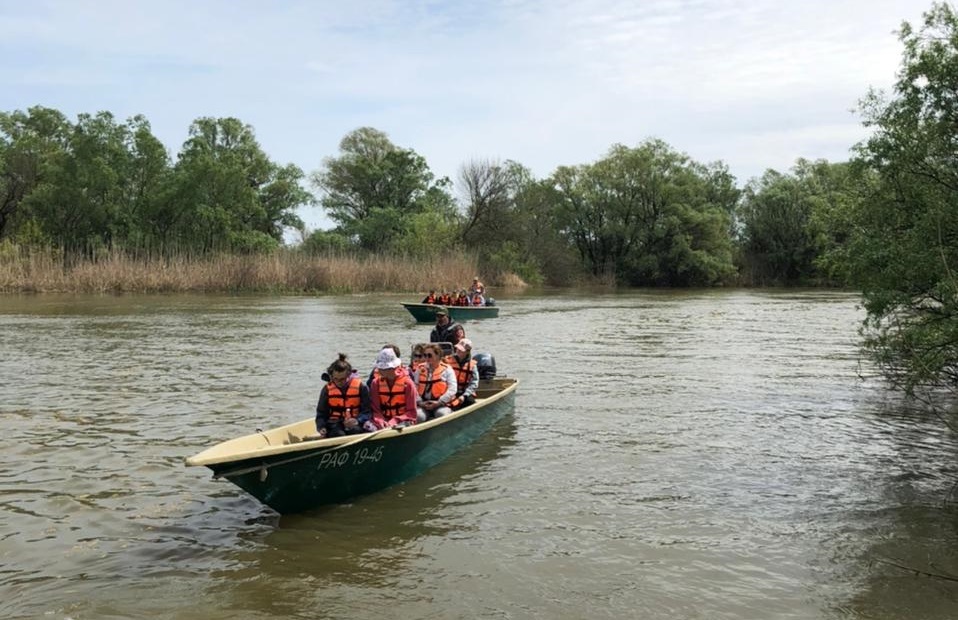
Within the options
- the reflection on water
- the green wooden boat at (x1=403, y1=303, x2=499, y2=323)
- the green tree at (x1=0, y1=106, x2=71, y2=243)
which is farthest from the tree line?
the reflection on water

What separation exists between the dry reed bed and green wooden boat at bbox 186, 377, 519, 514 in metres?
35.1

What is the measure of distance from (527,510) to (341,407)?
211cm

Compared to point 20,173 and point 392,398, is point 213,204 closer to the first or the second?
point 20,173

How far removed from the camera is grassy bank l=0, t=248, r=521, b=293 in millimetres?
38562

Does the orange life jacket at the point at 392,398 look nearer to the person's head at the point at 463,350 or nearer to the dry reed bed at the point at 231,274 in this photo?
the person's head at the point at 463,350

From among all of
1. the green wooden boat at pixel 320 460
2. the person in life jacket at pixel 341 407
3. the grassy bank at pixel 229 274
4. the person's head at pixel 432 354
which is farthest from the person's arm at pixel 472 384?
the grassy bank at pixel 229 274

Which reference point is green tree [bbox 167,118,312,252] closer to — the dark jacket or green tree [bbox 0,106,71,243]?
green tree [bbox 0,106,71,243]

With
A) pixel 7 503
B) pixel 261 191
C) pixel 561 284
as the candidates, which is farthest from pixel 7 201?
pixel 7 503

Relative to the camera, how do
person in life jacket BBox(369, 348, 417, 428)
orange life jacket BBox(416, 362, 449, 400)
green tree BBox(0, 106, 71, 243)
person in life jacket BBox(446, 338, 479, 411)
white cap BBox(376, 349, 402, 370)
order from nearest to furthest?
white cap BBox(376, 349, 402, 370) → person in life jacket BBox(369, 348, 417, 428) → orange life jacket BBox(416, 362, 449, 400) → person in life jacket BBox(446, 338, 479, 411) → green tree BBox(0, 106, 71, 243)

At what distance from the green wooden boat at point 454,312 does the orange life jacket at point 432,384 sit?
638 inches

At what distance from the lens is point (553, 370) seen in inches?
653

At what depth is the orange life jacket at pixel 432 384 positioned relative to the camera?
973cm

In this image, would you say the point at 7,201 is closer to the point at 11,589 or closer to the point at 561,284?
the point at 561,284

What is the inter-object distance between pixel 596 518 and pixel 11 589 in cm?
470
